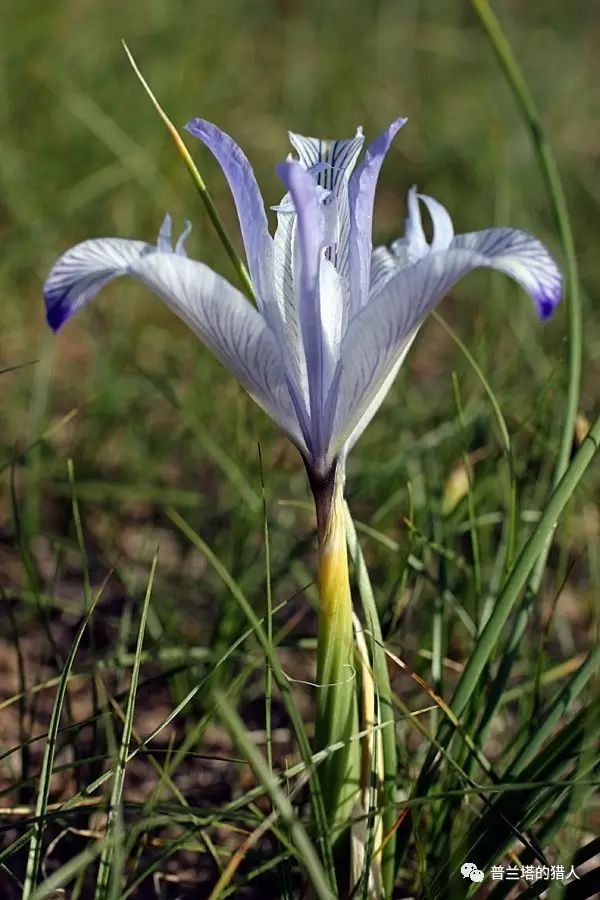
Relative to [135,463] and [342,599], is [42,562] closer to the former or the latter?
[135,463]

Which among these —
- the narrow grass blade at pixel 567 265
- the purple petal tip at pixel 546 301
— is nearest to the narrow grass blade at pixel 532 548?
the narrow grass blade at pixel 567 265

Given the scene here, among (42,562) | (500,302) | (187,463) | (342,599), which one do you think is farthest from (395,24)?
(342,599)

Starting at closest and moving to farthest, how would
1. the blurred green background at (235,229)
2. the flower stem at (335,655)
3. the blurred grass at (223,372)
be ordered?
1. the flower stem at (335,655)
2. the blurred grass at (223,372)
3. the blurred green background at (235,229)

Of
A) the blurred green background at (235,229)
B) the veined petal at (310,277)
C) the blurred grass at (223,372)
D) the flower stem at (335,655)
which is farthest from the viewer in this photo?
the blurred green background at (235,229)

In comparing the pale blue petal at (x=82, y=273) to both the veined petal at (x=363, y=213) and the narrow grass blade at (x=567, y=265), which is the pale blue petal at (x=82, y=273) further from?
the narrow grass blade at (x=567, y=265)

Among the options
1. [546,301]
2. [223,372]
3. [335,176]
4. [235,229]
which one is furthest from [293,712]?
[235,229]

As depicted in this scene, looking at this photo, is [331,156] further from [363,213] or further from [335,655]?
[335,655]
